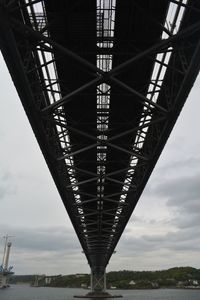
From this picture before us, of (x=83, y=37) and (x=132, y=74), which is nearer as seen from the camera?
(x=83, y=37)

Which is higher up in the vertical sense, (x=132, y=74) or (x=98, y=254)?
(x=98, y=254)

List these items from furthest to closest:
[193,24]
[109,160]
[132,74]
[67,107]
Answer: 1. [109,160]
2. [67,107]
3. [132,74]
4. [193,24]

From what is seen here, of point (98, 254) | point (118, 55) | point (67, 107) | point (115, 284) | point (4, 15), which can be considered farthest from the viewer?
point (115, 284)

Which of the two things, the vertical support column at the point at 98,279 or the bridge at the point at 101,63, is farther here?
the vertical support column at the point at 98,279

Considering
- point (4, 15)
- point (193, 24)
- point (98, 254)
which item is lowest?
point (4, 15)

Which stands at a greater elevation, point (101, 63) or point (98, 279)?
point (98, 279)

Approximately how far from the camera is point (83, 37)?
1418 cm

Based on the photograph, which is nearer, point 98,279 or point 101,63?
point 101,63

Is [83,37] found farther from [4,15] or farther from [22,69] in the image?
[4,15]

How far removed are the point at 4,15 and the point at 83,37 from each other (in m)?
4.77

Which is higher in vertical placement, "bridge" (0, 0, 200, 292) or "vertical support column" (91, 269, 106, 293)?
"vertical support column" (91, 269, 106, 293)

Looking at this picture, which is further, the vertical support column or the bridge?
the vertical support column

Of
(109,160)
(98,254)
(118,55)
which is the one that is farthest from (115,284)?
(118,55)

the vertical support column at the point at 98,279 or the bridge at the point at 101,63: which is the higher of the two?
the vertical support column at the point at 98,279
